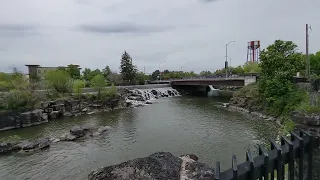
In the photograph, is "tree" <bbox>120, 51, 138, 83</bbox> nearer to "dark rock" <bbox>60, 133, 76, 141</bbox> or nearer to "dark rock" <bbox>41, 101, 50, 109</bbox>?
"dark rock" <bbox>41, 101, 50, 109</bbox>

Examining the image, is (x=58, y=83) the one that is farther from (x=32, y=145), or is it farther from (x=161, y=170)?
(x=161, y=170)

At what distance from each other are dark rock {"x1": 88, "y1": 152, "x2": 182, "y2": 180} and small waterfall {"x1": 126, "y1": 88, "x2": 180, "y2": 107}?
41.1 m

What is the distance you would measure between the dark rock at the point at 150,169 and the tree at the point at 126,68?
74.3 meters

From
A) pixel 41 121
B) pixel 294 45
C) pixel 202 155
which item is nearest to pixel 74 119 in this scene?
pixel 41 121

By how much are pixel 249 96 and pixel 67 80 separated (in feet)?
120

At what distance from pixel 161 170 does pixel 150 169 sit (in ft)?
1.94

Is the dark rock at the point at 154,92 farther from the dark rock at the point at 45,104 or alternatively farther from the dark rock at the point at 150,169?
the dark rock at the point at 150,169

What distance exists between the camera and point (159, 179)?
1102 cm

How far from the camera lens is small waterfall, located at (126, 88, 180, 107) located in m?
58.4

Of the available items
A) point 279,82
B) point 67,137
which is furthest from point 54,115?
point 279,82

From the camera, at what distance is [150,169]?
469 inches

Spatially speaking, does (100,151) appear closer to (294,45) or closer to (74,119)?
(74,119)

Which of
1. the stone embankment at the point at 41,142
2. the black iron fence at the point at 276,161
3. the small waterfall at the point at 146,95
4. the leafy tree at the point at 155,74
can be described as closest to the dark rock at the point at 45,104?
the stone embankment at the point at 41,142

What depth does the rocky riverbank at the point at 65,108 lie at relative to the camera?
116 ft
